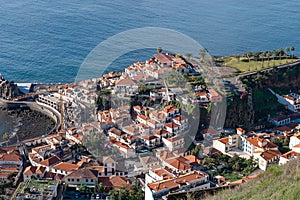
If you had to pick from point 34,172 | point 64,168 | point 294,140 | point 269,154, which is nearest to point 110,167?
point 64,168

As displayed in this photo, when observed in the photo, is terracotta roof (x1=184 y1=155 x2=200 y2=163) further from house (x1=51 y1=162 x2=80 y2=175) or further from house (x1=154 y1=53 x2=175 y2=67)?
house (x1=154 y1=53 x2=175 y2=67)

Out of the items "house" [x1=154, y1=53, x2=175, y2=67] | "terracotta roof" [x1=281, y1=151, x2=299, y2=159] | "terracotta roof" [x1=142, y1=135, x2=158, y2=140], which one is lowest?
"terracotta roof" [x1=142, y1=135, x2=158, y2=140]

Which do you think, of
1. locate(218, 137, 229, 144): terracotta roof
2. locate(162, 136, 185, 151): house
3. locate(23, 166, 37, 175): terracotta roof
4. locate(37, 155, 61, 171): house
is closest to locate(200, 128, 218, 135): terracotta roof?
locate(218, 137, 229, 144): terracotta roof

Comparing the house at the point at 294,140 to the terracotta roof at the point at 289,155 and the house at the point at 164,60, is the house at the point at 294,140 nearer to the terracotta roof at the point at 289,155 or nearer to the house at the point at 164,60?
the terracotta roof at the point at 289,155

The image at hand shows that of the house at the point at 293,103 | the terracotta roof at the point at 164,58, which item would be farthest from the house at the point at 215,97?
the terracotta roof at the point at 164,58

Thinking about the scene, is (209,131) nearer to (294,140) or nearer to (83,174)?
(294,140)
